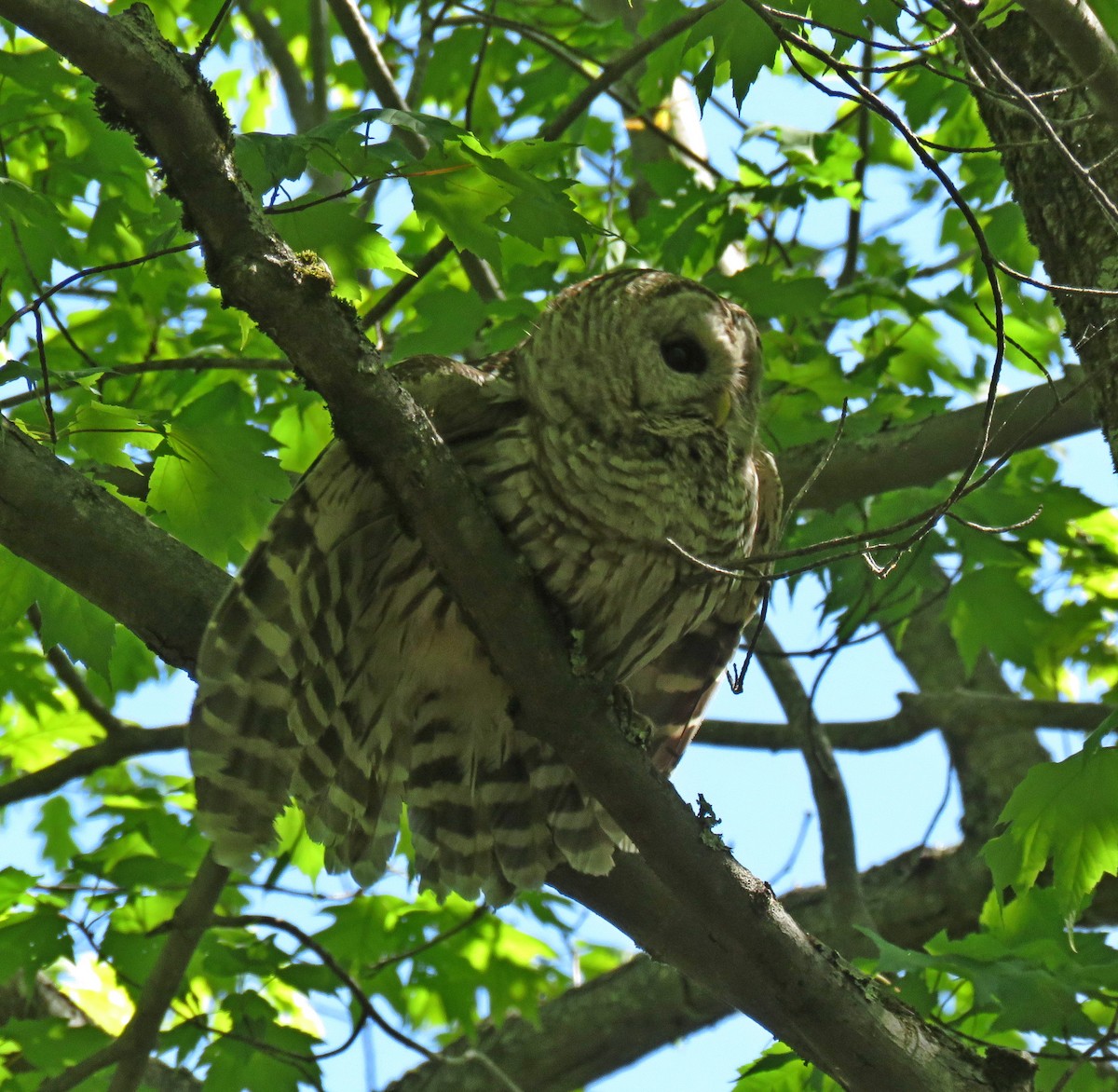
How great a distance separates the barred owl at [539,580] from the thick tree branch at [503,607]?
258mm

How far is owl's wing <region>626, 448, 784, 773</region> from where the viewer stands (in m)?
3.31

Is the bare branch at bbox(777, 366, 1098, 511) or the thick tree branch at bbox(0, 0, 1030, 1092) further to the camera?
the bare branch at bbox(777, 366, 1098, 511)

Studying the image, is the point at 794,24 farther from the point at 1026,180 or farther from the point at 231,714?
the point at 231,714

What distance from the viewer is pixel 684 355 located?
314 centimetres

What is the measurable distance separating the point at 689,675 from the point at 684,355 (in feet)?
2.63

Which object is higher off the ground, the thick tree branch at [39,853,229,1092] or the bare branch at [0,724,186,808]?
the bare branch at [0,724,186,808]

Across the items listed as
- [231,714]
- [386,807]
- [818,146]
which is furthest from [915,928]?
[231,714]

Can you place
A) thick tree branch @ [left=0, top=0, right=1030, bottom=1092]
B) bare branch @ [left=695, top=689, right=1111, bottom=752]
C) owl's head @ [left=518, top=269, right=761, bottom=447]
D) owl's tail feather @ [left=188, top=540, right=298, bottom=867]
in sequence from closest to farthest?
1. thick tree branch @ [left=0, top=0, right=1030, bottom=1092]
2. owl's tail feather @ [left=188, top=540, right=298, bottom=867]
3. owl's head @ [left=518, top=269, right=761, bottom=447]
4. bare branch @ [left=695, top=689, right=1111, bottom=752]

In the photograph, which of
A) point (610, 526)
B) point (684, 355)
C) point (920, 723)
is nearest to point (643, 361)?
point (684, 355)

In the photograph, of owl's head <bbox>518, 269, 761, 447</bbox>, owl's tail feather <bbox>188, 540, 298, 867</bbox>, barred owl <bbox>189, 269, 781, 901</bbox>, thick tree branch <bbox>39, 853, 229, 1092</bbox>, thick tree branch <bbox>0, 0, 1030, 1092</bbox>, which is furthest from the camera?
thick tree branch <bbox>39, 853, 229, 1092</bbox>

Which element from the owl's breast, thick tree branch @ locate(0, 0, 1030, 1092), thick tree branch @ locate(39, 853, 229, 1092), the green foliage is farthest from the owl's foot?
thick tree branch @ locate(39, 853, 229, 1092)

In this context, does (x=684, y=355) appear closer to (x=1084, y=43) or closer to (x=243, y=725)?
(x=1084, y=43)

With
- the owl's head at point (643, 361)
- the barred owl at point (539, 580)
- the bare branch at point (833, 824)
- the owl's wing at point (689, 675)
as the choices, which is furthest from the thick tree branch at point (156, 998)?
the bare branch at point (833, 824)

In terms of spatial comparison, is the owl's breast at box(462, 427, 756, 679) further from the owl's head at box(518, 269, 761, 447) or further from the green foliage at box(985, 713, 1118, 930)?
the green foliage at box(985, 713, 1118, 930)
